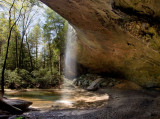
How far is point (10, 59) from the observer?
16891 mm

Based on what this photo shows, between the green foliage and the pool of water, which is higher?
the green foliage

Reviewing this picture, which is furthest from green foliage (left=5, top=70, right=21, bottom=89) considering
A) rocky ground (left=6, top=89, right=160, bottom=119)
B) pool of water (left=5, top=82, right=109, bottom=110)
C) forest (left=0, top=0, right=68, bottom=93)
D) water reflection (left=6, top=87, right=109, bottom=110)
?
rocky ground (left=6, top=89, right=160, bottom=119)

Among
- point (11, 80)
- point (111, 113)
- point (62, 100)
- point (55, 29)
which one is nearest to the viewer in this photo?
point (111, 113)

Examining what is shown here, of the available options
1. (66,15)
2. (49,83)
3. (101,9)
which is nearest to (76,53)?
(49,83)

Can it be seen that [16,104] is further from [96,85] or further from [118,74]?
[118,74]

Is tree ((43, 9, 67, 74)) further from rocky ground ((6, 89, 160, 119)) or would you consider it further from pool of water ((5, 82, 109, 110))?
rocky ground ((6, 89, 160, 119))

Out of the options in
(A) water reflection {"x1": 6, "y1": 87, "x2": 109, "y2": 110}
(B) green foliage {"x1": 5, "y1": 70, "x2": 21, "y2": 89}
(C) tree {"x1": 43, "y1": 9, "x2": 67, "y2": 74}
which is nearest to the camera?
(A) water reflection {"x1": 6, "y1": 87, "x2": 109, "y2": 110}

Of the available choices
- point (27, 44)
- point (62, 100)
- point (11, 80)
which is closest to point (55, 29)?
point (27, 44)

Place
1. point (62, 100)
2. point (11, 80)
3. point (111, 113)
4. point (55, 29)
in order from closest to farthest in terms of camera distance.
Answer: point (111, 113)
point (62, 100)
point (11, 80)
point (55, 29)

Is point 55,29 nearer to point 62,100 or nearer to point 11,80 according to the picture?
point 11,80

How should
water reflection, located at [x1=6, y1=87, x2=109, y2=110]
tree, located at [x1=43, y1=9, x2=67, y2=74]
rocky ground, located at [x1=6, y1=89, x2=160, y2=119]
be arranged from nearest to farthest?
rocky ground, located at [x1=6, y1=89, x2=160, y2=119] < water reflection, located at [x1=6, y1=87, x2=109, y2=110] < tree, located at [x1=43, y1=9, x2=67, y2=74]

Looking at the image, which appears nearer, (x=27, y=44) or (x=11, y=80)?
(x=11, y=80)

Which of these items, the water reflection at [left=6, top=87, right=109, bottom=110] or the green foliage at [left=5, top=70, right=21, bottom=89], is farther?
the green foliage at [left=5, top=70, right=21, bottom=89]

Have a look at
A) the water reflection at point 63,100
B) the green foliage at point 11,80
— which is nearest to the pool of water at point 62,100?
the water reflection at point 63,100
